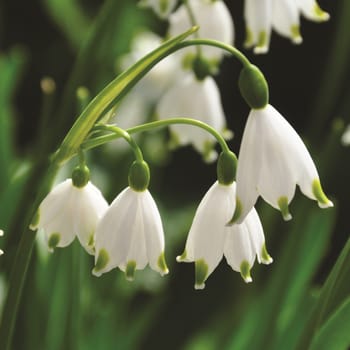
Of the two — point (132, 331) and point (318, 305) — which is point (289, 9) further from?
point (132, 331)

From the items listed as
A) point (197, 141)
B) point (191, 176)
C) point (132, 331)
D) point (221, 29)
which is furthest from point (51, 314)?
point (191, 176)

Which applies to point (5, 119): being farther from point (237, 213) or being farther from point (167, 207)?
point (237, 213)

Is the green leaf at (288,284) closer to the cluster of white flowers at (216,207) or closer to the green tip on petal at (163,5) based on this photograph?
the green tip on petal at (163,5)

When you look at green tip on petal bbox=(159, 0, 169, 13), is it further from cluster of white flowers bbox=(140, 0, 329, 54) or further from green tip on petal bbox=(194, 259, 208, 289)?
green tip on petal bbox=(194, 259, 208, 289)

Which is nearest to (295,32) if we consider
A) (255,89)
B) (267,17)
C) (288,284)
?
(267,17)

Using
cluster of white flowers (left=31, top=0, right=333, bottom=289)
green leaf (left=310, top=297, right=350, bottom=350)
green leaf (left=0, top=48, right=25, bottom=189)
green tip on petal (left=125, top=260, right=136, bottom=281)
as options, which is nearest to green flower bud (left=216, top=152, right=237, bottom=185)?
cluster of white flowers (left=31, top=0, right=333, bottom=289)

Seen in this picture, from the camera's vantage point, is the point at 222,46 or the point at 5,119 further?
the point at 5,119

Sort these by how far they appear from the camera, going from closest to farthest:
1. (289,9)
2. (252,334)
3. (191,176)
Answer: (289,9) < (252,334) < (191,176)
